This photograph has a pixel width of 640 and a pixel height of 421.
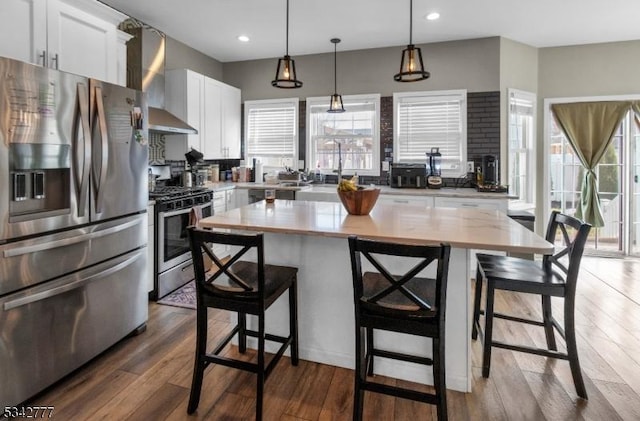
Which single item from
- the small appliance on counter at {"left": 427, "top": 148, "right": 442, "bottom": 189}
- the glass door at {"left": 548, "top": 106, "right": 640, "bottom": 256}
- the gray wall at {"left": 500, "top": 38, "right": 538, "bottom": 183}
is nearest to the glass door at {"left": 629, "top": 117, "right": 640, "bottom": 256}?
the glass door at {"left": 548, "top": 106, "right": 640, "bottom": 256}

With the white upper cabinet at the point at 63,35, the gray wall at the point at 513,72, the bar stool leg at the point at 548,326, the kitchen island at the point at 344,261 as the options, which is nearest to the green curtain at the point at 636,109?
the gray wall at the point at 513,72

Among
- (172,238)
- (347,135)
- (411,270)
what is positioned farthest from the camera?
(347,135)

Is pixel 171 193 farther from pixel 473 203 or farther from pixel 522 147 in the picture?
pixel 522 147

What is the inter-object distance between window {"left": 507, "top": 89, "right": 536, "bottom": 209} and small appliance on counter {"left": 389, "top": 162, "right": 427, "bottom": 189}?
1.12 meters

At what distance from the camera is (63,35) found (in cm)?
250

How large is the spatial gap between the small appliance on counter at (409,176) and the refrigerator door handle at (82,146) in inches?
135

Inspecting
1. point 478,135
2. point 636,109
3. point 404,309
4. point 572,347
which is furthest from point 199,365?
point 636,109

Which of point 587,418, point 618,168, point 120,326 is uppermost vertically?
point 618,168

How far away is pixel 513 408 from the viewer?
190cm

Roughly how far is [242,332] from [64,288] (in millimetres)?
1015

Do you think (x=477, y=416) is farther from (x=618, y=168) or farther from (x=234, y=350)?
(x=618, y=168)

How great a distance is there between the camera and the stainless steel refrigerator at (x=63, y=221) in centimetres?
177

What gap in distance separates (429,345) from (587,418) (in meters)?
0.80

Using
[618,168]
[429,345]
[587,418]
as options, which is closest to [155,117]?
[429,345]
